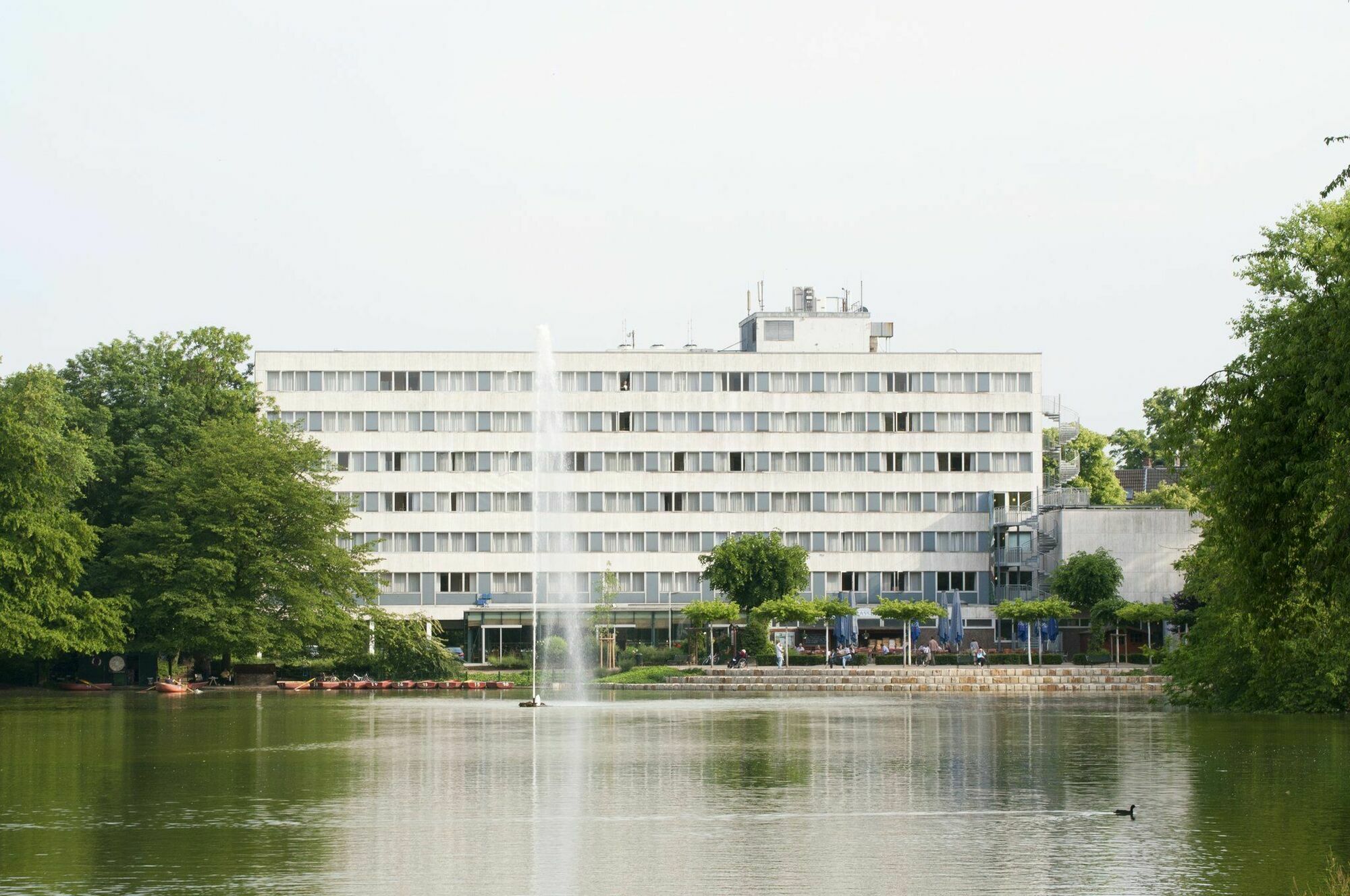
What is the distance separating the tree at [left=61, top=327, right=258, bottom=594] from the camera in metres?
86.2

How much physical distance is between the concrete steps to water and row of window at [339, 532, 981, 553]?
37.3 meters

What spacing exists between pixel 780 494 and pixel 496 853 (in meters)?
97.1

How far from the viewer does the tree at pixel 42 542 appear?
72438 millimetres

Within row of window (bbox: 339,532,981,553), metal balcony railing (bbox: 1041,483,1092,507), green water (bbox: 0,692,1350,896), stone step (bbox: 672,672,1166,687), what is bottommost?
stone step (bbox: 672,672,1166,687)

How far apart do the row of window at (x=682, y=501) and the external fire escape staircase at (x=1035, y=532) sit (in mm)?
2954

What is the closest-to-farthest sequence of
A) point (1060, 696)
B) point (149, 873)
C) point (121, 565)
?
1. point (149, 873)
2. point (1060, 696)
3. point (121, 565)

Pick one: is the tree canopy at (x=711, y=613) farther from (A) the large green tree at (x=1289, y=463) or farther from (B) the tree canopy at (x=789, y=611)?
(A) the large green tree at (x=1289, y=463)

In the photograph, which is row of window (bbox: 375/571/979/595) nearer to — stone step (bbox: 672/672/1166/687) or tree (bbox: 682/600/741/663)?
tree (bbox: 682/600/741/663)

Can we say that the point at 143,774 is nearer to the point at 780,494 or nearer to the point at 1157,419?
the point at 780,494

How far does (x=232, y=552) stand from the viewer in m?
81.2

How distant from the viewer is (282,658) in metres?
85.4

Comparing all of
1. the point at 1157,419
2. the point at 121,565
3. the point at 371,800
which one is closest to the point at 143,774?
the point at 371,800

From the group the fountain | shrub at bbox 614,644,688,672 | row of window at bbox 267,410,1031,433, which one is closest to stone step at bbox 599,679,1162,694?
the fountain

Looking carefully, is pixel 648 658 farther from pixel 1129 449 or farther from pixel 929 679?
pixel 1129 449
